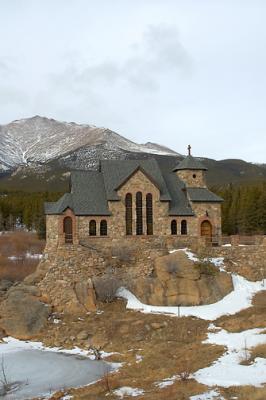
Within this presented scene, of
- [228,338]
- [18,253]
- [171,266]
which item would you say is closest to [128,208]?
[171,266]

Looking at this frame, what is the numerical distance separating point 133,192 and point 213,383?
85.9 ft

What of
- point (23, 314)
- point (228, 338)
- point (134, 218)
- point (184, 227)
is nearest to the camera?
point (228, 338)

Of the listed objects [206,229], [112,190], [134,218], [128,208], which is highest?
[112,190]

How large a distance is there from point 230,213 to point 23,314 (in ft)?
183

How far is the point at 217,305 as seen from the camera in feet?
129

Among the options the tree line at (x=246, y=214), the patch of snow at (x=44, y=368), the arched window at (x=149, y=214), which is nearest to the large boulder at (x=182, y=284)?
the arched window at (x=149, y=214)

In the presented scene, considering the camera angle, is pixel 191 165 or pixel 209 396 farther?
pixel 191 165

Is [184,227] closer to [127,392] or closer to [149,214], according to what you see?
[149,214]

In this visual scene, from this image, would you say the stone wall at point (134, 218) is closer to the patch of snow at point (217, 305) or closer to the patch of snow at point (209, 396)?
the patch of snow at point (217, 305)

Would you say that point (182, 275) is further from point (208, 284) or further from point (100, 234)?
point (100, 234)

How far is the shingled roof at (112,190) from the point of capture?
4678cm

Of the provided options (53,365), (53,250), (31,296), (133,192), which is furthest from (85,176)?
(53,365)

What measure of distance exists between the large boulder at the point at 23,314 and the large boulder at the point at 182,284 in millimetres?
7882

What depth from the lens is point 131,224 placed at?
4778 cm
